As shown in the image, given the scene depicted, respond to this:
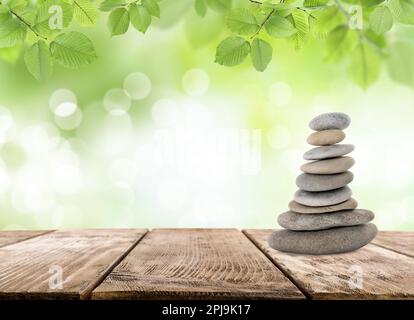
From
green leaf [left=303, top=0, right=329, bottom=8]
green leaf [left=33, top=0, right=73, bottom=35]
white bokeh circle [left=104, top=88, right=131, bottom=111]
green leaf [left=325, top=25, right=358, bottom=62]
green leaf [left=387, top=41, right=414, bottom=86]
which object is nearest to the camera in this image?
green leaf [left=33, top=0, right=73, bottom=35]

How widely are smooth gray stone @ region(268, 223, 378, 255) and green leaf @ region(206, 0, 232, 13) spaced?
1.76 ft

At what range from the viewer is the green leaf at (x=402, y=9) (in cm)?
96

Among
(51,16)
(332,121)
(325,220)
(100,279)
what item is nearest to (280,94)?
(332,121)

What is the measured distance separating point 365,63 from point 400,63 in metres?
0.15

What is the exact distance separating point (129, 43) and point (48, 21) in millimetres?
1125

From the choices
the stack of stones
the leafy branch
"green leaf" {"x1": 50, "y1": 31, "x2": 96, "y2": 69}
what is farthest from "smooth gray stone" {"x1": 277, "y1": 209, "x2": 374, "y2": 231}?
"green leaf" {"x1": 50, "y1": 31, "x2": 96, "y2": 69}

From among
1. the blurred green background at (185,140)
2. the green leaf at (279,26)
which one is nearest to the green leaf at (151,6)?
the green leaf at (279,26)

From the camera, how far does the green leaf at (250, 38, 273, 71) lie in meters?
0.95

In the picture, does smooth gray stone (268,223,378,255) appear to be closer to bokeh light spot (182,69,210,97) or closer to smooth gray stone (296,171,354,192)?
smooth gray stone (296,171,354,192)

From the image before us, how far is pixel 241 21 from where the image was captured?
0.91 metres

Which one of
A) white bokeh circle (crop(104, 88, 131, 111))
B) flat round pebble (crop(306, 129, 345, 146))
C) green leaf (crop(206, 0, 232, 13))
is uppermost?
green leaf (crop(206, 0, 232, 13))

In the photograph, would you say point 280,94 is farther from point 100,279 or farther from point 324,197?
point 100,279

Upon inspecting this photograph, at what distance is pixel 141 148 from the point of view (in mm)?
1943
